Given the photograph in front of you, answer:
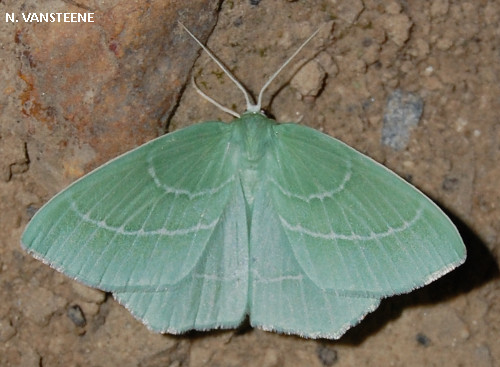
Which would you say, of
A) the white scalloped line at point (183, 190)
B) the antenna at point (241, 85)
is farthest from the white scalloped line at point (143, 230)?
the antenna at point (241, 85)

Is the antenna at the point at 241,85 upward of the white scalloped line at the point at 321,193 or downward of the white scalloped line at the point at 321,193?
upward

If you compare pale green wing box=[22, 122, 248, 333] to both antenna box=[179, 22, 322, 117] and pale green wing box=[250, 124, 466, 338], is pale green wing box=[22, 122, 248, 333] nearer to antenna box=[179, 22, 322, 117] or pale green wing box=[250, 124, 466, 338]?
pale green wing box=[250, 124, 466, 338]

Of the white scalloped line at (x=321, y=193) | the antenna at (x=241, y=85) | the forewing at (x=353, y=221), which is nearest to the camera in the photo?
the forewing at (x=353, y=221)

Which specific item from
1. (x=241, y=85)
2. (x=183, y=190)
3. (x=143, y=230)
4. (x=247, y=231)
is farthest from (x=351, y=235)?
(x=241, y=85)

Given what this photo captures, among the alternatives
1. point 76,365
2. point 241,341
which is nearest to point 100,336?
point 76,365

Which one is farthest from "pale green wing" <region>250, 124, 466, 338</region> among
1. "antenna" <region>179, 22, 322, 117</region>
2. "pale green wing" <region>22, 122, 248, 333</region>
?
"antenna" <region>179, 22, 322, 117</region>

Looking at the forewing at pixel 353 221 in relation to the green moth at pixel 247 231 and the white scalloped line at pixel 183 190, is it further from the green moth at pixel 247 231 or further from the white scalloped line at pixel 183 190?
the white scalloped line at pixel 183 190

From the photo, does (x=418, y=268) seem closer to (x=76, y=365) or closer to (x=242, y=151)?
(x=242, y=151)
